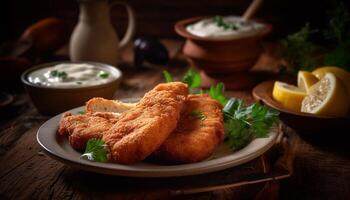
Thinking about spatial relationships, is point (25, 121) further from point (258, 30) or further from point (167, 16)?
point (167, 16)

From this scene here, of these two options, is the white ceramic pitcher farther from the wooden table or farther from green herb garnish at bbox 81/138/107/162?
green herb garnish at bbox 81/138/107/162

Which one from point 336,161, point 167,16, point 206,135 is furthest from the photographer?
point 167,16

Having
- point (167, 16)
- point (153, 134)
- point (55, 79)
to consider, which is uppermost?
point (153, 134)

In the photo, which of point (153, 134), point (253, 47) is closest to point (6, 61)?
point (253, 47)

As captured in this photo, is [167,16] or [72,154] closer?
[72,154]

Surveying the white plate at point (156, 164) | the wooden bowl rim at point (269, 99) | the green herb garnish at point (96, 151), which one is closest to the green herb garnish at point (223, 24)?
the wooden bowl rim at point (269, 99)

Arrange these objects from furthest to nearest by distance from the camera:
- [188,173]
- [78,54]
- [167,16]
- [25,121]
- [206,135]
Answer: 1. [167,16]
2. [78,54]
3. [25,121]
4. [206,135]
5. [188,173]

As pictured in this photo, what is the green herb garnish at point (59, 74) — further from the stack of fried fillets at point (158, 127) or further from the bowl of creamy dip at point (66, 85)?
the stack of fried fillets at point (158, 127)

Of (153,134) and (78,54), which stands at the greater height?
(153,134)
